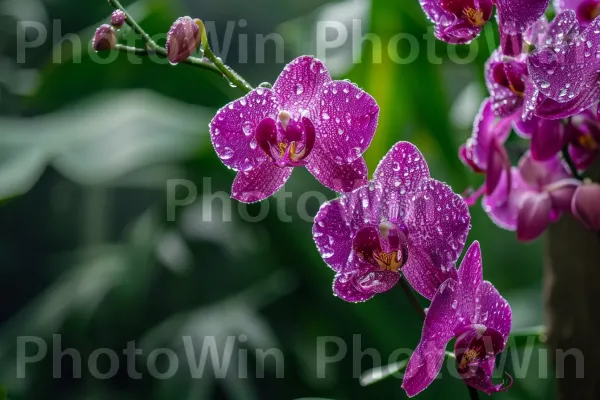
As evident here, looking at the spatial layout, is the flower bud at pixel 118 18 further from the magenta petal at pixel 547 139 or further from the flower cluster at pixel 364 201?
the magenta petal at pixel 547 139

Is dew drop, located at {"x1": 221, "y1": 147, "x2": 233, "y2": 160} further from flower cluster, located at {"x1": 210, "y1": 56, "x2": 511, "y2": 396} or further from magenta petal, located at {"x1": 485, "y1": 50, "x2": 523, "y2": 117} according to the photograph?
magenta petal, located at {"x1": 485, "y1": 50, "x2": 523, "y2": 117}

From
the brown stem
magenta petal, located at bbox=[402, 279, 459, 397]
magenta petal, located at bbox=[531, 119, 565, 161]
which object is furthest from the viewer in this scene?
the brown stem

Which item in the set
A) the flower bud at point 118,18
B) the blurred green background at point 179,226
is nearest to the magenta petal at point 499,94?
the flower bud at point 118,18

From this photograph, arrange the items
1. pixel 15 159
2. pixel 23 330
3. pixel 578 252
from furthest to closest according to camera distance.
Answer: pixel 23 330 < pixel 15 159 < pixel 578 252

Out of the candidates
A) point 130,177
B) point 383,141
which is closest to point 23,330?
point 130,177

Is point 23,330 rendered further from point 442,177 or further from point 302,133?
point 302,133

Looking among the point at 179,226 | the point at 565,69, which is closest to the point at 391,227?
the point at 565,69

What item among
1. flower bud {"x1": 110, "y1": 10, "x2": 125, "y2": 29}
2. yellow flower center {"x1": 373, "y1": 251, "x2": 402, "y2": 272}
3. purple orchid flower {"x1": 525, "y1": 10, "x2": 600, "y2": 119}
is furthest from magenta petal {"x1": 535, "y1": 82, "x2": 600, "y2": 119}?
flower bud {"x1": 110, "y1": 10, "x2": 125, "y2": 29}
